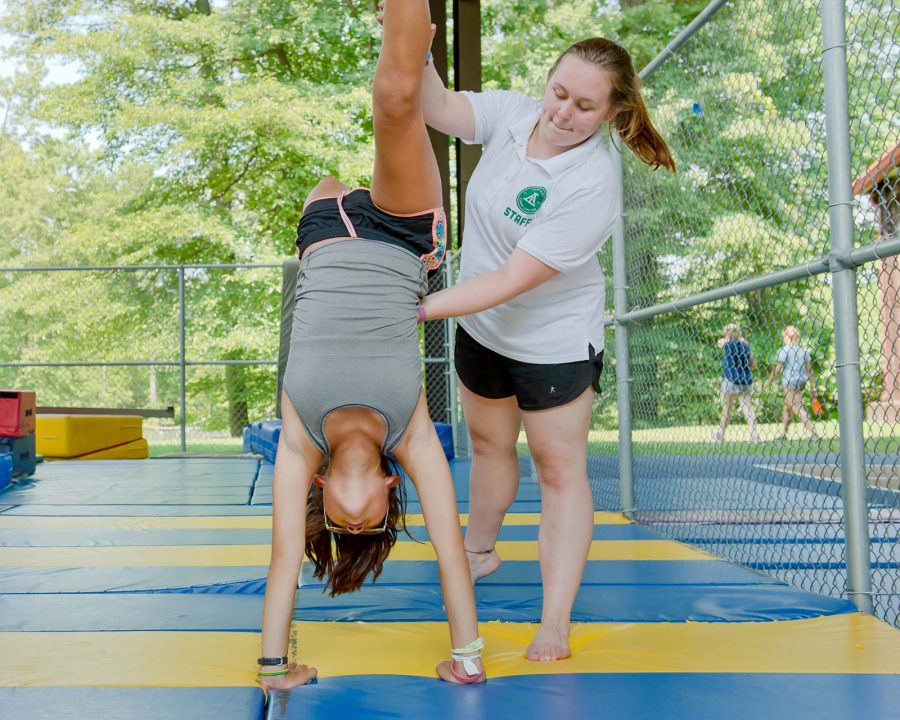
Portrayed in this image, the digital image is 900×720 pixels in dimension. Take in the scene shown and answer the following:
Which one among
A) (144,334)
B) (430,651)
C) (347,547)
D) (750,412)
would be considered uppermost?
(144,334)

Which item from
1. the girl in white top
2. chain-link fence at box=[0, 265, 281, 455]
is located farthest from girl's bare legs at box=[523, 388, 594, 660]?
chain-link fence at box=[0, 265, 281, 455]

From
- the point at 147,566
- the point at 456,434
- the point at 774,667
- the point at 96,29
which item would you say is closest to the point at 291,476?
the point at 774,667

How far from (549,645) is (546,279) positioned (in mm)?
801

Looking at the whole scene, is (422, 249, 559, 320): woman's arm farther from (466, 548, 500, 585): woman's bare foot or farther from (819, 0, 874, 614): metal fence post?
(466, 548, 500, 585): woman's bare foot

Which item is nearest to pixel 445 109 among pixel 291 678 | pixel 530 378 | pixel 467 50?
pixel 530 378

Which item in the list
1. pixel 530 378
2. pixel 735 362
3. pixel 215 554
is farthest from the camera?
pixel 735 362

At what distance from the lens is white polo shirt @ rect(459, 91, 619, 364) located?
84.1 inches

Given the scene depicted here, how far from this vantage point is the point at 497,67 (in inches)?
565

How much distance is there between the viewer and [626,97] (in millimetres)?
2148

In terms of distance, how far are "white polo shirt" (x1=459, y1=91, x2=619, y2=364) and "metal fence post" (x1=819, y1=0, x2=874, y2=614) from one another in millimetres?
593

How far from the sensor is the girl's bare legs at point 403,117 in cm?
185

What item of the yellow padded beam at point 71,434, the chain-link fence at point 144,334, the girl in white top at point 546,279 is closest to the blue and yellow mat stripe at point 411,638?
the girl in white top at point 546,279

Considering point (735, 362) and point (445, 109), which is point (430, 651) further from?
point (735, 362)

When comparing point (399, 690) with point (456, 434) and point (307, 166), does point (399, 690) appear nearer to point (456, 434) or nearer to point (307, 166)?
point (456, 434)
